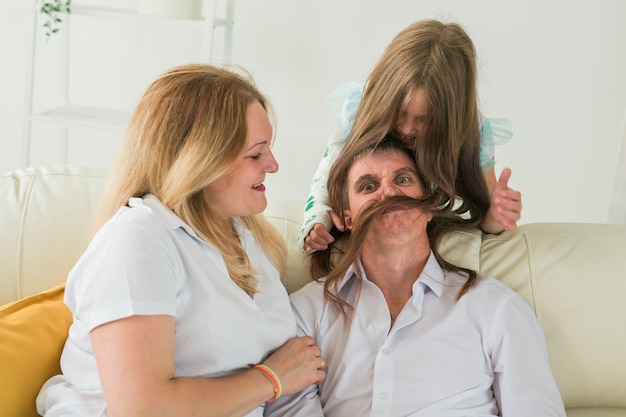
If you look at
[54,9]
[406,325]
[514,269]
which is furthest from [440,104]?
[54,9]

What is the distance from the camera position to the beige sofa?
1931 mm

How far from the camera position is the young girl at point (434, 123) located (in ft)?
6.46

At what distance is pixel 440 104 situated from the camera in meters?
2.05

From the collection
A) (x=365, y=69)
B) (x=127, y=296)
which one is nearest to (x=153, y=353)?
(x=127, y=296)

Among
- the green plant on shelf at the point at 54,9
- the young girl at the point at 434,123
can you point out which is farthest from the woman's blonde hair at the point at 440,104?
the green plant on shelf at the point at 54,9

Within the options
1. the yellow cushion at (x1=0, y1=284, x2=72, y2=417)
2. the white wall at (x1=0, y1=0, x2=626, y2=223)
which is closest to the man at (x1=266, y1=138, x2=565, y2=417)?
the yellow cushion at (x1=0, y1=284, x2=72, y2=417)

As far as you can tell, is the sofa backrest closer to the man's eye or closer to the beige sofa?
the beige sofa

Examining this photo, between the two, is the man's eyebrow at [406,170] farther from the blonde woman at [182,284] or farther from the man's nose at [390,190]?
the blonde woman at [182,284]

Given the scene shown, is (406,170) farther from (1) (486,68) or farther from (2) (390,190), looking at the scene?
(1) (486,68)

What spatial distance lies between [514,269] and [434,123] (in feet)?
1.24

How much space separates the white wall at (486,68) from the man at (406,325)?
1623mm

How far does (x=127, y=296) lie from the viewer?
147 centimetres

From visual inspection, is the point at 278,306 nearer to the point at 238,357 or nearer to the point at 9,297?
the point at 238,357

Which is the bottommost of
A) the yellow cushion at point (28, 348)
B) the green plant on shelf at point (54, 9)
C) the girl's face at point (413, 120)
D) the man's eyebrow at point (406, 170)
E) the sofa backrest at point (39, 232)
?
the yellow cushion at point (28, 348)
